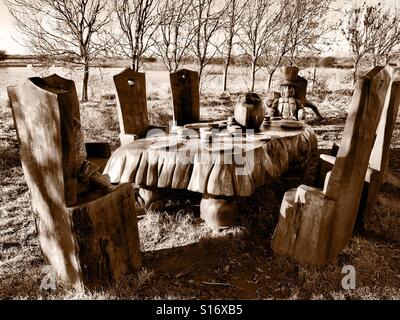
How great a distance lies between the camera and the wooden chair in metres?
2.15

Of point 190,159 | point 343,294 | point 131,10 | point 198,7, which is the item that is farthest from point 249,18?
point 343,294

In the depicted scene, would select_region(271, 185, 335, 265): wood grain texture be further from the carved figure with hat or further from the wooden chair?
the carved figure with hat

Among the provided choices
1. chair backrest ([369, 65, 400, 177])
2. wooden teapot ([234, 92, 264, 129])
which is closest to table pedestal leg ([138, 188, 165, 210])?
wooden teapot ([234, 92, 264, 129])

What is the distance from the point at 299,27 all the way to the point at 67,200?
14.8m

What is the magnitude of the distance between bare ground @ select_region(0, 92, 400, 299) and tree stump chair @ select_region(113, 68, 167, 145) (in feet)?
3.11

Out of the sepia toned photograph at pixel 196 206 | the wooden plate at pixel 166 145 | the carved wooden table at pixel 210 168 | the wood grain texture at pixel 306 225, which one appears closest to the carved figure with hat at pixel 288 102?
the sepia toned photograph at pixel 196 206

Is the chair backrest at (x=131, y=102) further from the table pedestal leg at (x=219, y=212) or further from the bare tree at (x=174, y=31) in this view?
the bare tree at (x=174, y=31)

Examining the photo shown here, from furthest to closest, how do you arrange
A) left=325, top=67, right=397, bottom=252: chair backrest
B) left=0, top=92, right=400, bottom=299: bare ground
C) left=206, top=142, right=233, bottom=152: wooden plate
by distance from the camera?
left=206, top=142, right=233, bottom=152: wooden plate < left=0, top=92, right=400, bottom=299: bare ground < left=325, top=67, right=397, bottom=252: chair backrest

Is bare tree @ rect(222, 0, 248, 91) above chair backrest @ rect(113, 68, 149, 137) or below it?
above

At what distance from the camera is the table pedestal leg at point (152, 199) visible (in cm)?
359

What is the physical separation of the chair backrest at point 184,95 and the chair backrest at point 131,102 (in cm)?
49

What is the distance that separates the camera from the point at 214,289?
2.47 m

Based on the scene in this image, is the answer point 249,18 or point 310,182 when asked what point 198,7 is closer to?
point 249,18
